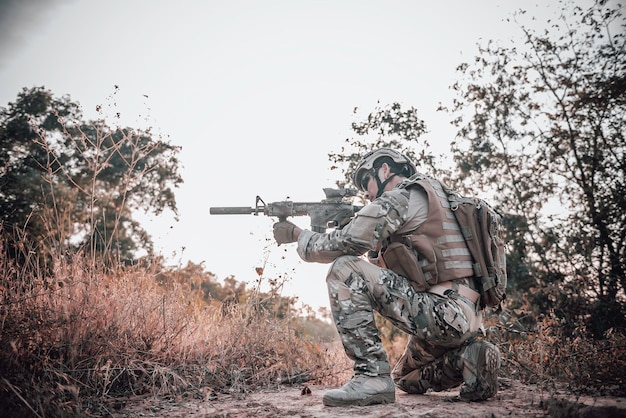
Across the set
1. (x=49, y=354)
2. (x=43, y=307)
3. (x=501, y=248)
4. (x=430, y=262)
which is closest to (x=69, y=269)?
(x=43, y=307)

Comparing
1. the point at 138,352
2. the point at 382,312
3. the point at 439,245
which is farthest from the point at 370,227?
the point at 138,352

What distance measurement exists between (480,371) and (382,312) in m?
0.74

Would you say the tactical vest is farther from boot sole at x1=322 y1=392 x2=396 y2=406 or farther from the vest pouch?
boot sole at x1=322 y1=392 x2=396 y2=406

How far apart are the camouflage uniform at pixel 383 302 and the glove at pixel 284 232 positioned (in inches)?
20.1

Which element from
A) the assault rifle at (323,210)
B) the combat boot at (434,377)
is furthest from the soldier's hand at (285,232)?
the combat boot at (434,377)

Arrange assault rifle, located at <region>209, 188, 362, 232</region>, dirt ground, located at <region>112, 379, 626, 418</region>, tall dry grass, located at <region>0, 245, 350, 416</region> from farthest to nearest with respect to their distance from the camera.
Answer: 1. assault rifle, located at <region>209, 188, 362, 232</region>
2. tall dry grass, located at <region>0, 245, 350, 416</region>
3. dirt ground, located at <region>112, 379, 626, 418</region>

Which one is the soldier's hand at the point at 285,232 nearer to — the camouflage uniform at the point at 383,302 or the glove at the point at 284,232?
the glove at the point at 284,232

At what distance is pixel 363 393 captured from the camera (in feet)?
9.05

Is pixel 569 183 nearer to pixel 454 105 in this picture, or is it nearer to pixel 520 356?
pixel 454 105

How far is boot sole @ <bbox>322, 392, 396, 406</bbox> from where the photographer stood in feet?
8.99

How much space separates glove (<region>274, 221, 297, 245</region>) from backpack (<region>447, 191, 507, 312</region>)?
4.26ft

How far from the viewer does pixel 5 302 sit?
9.80 ft

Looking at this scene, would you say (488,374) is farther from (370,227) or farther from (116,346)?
(116,346)

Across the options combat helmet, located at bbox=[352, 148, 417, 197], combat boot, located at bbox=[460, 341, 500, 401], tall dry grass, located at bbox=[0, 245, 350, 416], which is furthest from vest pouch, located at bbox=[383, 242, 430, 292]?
tall dry grass, located at bbox=[0, 245, 350, 416]
